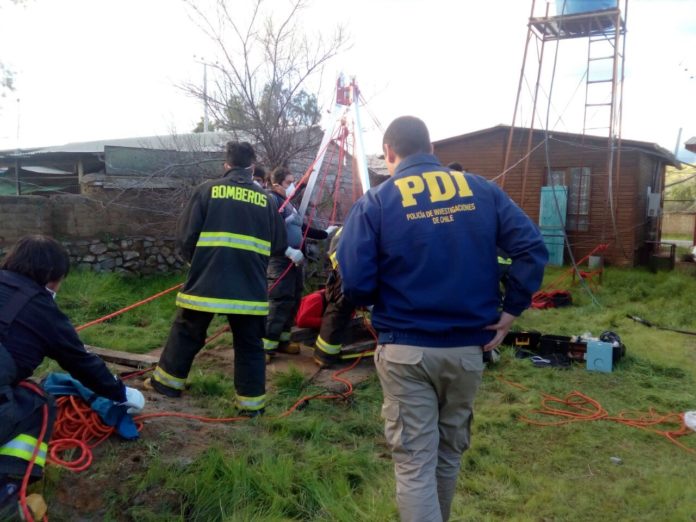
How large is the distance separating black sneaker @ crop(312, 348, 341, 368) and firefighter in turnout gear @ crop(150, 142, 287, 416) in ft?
4.68

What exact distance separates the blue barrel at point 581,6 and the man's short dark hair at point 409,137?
10911mm

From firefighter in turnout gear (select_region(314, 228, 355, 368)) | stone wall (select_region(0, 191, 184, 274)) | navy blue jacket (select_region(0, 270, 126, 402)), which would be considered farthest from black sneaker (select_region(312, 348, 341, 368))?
stone wall (select_region(0, 191, 184, 274))

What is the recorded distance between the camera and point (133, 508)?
2646 millimetres

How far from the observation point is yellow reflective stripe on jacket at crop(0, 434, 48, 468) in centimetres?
249

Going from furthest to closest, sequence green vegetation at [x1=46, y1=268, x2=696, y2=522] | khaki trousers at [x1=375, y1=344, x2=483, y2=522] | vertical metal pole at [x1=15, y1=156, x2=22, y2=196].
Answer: vertical metal pole at [x1=15, y1=156, x2=22, y2=196] < green vegetation at [x1=46, y1=268, x2=696, y2=522] < khaki trousers at [x1=375, y1=344, x2=483, y2=522]

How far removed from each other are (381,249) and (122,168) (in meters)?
8.11

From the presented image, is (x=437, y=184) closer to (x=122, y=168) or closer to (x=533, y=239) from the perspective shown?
(x=533, y=239)

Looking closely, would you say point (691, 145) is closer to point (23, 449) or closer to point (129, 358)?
point (129, 358)

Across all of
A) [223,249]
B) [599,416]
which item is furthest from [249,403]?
[599,416]

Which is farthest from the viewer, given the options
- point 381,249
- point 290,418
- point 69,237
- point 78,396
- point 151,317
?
point 69,237

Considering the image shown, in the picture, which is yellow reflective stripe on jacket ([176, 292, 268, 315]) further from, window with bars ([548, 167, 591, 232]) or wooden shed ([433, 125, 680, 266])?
window with bars ([548, 167, 591, 232])

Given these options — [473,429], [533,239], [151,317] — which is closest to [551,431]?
[473,429]

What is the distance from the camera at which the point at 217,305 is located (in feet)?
12.4

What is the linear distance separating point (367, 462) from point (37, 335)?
198cm
